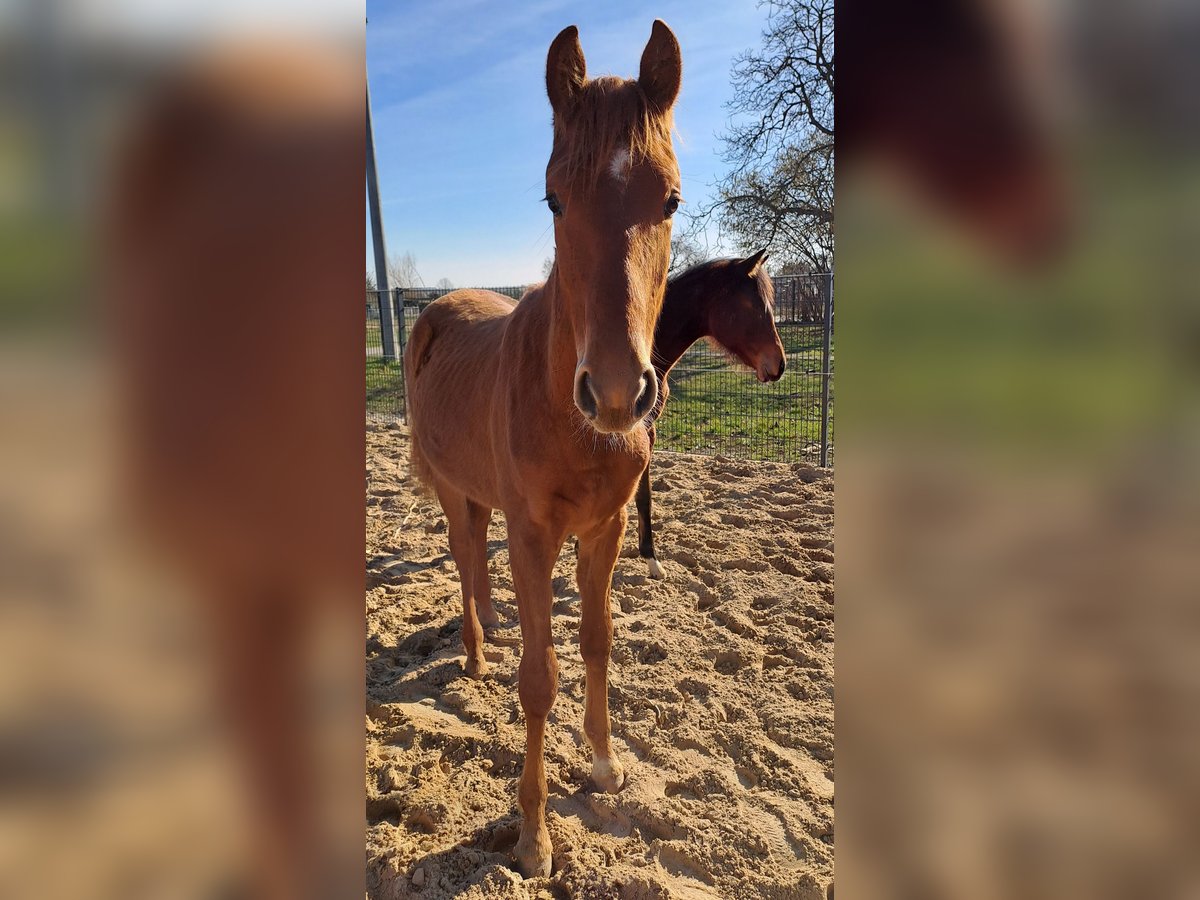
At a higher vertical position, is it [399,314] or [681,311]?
[399,314]

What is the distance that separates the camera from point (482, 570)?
4.00m

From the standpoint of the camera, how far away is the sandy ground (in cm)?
225

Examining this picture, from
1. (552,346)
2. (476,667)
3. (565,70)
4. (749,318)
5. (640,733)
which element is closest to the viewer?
(565,70)

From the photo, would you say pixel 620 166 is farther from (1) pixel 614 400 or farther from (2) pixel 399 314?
(2) pixel 399 314

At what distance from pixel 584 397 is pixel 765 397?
7289 millimetres

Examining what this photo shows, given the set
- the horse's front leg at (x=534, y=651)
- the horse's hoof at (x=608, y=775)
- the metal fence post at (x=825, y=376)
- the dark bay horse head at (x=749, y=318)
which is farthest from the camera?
the metal fence post at (x=825, y=376)

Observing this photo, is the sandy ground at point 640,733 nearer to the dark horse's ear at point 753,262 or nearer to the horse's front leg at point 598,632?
the horse's front leg at point 598,632

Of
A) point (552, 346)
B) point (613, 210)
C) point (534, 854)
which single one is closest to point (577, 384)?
point (613, 210)

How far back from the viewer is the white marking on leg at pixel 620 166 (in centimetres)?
180
